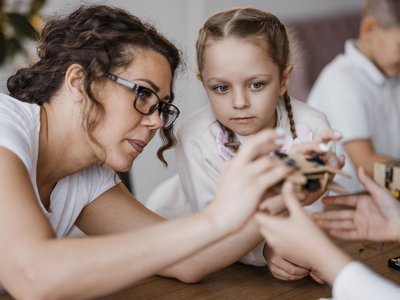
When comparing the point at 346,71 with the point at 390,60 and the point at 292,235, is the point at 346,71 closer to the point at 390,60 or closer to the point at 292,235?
the point at 390,60

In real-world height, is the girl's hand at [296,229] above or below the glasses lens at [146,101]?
below

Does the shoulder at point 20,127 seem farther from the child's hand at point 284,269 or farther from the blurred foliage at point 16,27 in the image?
the blurred foliage at point 16,27

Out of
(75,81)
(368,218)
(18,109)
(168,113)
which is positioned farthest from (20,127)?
(368,218)

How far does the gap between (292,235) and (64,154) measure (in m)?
0.70

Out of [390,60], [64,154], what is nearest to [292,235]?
[64,154]

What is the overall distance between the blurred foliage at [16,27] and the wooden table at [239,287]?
1.89 metres

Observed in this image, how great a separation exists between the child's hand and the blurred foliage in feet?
6.42

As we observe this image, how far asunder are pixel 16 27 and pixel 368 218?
2.24 meters

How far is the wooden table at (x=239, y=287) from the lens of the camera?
1516 millimetres

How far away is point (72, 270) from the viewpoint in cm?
116

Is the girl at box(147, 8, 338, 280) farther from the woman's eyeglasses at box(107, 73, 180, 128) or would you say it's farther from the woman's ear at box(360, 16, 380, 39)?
the woman's ear at box(360, 16, 380, 39)

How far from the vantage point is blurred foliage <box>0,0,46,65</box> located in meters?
3.16

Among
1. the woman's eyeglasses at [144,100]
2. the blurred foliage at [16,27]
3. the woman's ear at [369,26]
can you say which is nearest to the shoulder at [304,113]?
the woman's eyeglasses at [144,100]

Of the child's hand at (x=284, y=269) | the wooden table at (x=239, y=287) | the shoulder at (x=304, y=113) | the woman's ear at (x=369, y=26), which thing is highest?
the woman's ear at (x=369, y=26)
